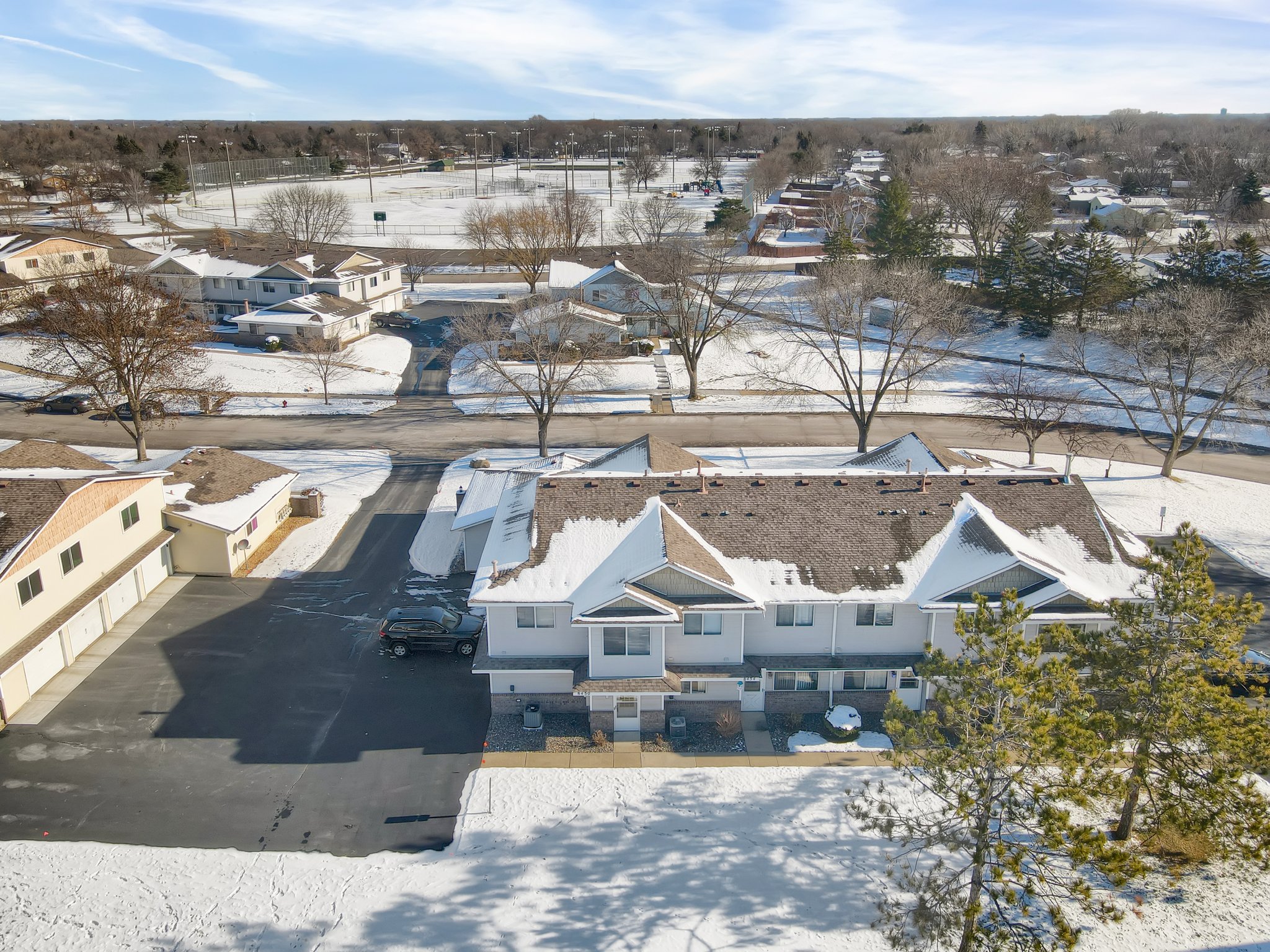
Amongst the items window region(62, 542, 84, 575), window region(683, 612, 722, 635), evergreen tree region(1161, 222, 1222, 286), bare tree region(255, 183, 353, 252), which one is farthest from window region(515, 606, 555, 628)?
bare tree region(255, 183, 353, 252)

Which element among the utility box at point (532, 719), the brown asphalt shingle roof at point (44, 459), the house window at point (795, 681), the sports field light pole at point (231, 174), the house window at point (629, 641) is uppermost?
the sports field light pole at point (231, 174)

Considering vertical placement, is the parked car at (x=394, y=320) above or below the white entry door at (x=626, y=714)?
above

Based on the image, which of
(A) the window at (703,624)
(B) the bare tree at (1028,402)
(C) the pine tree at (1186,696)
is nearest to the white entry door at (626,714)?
(A) the window at (703,624)

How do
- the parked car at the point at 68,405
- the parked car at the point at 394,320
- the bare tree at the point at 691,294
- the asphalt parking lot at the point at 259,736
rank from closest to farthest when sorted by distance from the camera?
the asphalt parking lot at the point at 259,736, the parked car at the point at 68,405, the bare tree at the point at 691,294, the parked car at the point at 394,320

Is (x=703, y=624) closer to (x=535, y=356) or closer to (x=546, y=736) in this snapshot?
(x=546, y=736)

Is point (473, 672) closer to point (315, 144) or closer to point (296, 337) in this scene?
point (296, 337)

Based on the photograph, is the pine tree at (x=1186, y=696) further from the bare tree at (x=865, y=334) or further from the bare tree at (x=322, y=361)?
the bare tree at (x=322, y=361)

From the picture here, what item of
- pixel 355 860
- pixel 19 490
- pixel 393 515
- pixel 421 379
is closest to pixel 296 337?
pixel 421 379
